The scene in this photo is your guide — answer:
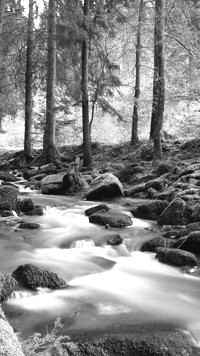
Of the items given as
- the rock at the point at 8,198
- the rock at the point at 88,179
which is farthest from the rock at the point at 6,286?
the rock at the point at 88,179

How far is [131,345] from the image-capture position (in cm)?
332

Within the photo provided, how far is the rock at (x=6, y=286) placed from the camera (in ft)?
13.7

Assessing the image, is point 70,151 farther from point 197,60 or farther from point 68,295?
point 68,295

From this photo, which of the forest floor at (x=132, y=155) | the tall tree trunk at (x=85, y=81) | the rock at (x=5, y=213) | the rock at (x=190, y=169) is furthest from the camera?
the tall tree trunk at (x=85, y=81)

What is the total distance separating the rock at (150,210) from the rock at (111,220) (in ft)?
1.42

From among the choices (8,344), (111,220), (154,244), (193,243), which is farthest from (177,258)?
(8,344)

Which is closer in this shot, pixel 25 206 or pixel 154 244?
pixel 154 244

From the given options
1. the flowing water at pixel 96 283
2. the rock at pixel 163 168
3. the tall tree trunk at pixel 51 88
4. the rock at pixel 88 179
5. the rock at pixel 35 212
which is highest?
the tall tree trunk at pixel 51 88

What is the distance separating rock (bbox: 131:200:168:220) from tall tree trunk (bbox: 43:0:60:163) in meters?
8.31

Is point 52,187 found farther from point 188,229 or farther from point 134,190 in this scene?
point 188,229

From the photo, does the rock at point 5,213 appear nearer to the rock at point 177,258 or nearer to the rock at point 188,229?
the rock at point 188,229

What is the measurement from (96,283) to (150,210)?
3623 mm

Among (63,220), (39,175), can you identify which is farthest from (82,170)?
(63,220)

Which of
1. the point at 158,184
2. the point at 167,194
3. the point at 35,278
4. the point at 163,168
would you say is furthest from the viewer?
the point at 163,168
